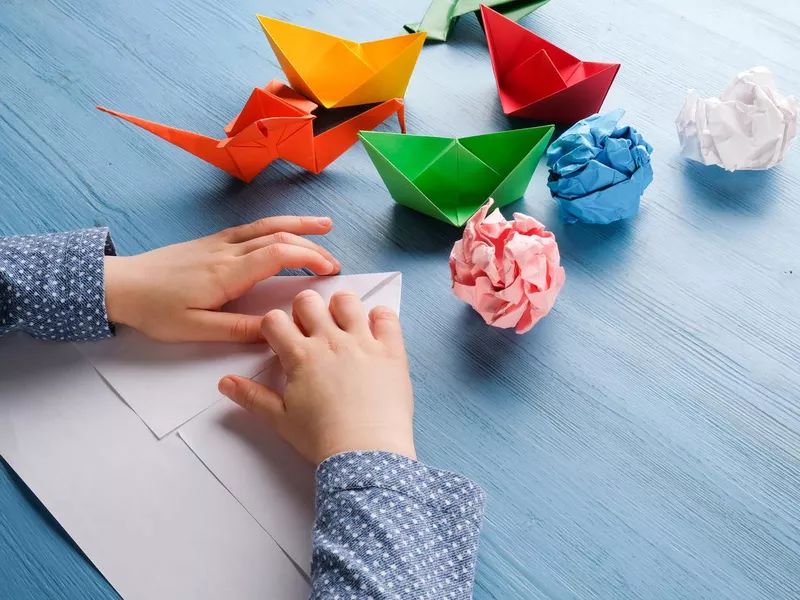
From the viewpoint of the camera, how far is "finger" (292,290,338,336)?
58 cm

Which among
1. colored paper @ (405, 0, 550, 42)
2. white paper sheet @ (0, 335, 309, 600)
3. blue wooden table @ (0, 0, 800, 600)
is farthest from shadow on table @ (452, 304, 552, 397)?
colored paper @ (405, 0, 550, 42)

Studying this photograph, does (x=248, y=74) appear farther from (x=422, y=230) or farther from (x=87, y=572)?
(x=87, y=572)

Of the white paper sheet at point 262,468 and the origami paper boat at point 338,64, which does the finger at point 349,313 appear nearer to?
the white paper sheet at point 262,468

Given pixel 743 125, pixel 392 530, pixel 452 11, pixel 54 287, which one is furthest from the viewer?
pixel 452 11

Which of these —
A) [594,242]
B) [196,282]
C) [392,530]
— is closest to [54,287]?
[196,282]

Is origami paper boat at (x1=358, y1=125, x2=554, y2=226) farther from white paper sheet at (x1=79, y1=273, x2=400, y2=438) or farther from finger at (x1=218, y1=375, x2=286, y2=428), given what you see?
finger at (x1=218, y1=375, x2=286, y2=428)

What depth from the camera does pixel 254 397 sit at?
559 millimetres

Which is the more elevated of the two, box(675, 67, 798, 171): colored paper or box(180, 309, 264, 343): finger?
box(675, 67, 798, 171): colored paper

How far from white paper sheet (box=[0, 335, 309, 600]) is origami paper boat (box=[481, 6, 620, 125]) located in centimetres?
47

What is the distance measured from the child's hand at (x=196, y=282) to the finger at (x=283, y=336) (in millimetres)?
17

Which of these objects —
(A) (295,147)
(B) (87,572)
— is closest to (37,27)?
(A) (295,147)

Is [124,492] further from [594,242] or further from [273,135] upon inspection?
[594,242]

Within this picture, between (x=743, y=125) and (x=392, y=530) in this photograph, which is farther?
(x=743, y=125)

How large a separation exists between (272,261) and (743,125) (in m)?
0.46
